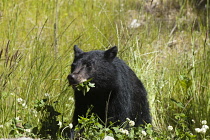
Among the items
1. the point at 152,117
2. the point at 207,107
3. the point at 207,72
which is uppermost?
the point at 207,72

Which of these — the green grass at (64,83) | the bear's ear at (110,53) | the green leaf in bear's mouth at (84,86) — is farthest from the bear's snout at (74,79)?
the bear's ear at (110,53)

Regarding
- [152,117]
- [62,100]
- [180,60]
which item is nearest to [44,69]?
[62,100]

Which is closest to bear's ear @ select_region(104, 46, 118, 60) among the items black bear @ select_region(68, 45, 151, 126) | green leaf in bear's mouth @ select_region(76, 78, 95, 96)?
black bear @ select_region(68, 45, 151, 126)

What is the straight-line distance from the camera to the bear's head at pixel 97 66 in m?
4.43

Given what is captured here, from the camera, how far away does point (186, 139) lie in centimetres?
353

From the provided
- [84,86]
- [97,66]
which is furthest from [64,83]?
[84,86]

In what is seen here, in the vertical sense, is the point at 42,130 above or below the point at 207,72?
below

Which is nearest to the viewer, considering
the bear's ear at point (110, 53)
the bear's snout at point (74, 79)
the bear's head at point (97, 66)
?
the bear's snout at point (74, 79)

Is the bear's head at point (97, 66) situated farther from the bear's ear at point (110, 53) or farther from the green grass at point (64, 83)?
the green grass at point (64, 83)

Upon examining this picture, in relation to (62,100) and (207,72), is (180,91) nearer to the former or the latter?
(207,72)

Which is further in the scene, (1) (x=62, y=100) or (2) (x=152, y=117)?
(2) (x=152, y=117)

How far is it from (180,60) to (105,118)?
2.44 meters

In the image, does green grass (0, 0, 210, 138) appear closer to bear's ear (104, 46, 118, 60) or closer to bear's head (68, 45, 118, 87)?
bear's head (68, 45, 118, 87)

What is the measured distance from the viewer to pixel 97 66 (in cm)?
452
